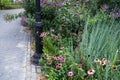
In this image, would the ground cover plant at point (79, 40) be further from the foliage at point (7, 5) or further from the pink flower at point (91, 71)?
the foliage at point (7, 5)

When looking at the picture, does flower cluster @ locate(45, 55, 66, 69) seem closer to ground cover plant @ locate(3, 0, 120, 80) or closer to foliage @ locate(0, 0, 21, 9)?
ground cover plant @ locate(3, 0, 120, 80)

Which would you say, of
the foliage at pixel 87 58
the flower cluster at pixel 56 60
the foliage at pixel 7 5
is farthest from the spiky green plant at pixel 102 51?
the foliage at pixel 7 5

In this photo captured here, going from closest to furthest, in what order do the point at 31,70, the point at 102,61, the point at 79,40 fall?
the point at 102,61
the point at 31,70
the point at 79,40

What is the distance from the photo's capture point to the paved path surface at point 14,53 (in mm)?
5281

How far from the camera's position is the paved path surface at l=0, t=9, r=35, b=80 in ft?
17.3

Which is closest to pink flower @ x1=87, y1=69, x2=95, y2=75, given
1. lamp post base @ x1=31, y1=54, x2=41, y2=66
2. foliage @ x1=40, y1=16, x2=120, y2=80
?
foliage @ x1=40, y1=16, x2=120, y2=80

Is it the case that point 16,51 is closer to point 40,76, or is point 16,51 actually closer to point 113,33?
point 40,76

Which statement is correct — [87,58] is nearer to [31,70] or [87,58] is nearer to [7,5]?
[31,70]

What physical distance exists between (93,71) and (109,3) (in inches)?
140

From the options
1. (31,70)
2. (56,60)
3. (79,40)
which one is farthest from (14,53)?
(56,60)

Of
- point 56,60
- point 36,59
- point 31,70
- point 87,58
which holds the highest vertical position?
point 87,58

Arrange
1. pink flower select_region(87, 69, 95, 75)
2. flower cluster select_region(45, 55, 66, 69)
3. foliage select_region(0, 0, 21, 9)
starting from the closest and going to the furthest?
pink flower select_region(87, 69, 95, 75)
flower cluster select_region(45, 55, 66, 69)
foliage select_region(0, 0, 21, 9)

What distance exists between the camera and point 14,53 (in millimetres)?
6453

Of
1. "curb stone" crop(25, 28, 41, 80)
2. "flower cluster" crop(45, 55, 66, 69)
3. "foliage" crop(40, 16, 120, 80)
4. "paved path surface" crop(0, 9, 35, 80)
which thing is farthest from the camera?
"paved path surface" crop(0, 9, 35, 80)
